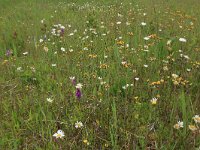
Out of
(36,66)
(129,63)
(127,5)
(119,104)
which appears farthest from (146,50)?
(127,5)

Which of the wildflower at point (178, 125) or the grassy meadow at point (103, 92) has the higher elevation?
the wildflower at point (178, 125)

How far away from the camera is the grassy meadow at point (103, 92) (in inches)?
106

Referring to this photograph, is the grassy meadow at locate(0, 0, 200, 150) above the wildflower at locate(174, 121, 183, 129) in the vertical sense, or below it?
below

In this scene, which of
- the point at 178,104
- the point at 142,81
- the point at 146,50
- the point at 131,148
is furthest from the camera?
the point at 146,50

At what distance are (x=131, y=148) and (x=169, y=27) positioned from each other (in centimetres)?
385

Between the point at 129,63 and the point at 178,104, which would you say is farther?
the point at 129,63

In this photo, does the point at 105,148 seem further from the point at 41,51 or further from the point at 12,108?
the point at 41,51

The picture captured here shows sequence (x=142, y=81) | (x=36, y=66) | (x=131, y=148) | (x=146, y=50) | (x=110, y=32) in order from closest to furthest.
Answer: (x=131, y=148) < (x=142, y=81) < (x=146, y=50) < (x=36, y=66) < (x=110, y=32)

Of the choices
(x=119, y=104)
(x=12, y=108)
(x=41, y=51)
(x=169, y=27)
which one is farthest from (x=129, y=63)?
(x=169, y=27)

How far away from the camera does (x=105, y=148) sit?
262 centimetres

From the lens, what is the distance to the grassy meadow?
2.68 m

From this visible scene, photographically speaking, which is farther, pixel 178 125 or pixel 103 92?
pixel 103 92

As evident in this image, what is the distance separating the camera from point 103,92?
341 cm

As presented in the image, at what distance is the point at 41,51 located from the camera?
17.1ft
